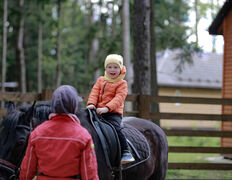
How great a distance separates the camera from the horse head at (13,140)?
3.16 m

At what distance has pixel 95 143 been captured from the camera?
3832 millimetres

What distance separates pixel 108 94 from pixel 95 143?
0.67m

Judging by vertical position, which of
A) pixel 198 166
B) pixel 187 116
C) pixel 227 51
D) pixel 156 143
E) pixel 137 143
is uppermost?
pixel 227 51

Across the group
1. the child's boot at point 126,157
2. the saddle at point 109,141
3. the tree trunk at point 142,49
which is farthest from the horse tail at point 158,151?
the tree trunk at point 142,49

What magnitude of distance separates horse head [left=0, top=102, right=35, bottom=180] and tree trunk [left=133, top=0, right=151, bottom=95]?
5.63m

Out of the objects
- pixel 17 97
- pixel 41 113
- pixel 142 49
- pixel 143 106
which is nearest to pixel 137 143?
pixel 41 113

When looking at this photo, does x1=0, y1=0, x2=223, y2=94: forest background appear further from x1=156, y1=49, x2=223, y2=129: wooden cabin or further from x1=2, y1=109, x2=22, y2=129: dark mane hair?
x1=2, y1=109, x2=22, y2=129: dark mane hair

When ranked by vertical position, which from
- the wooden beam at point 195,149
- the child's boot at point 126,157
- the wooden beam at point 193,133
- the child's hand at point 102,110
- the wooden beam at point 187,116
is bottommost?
the wooden beam at point 195,149

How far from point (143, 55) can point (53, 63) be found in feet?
91.3

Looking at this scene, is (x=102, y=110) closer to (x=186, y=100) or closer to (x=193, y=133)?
(x=186, y=100)

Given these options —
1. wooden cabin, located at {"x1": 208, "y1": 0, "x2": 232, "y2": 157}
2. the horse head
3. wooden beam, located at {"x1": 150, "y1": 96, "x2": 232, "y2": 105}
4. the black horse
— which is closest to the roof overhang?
wooden cabin, located at {"x1": 208, "y1": 0, "x2": 232, "y2": 157}

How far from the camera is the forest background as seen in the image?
9109 mm

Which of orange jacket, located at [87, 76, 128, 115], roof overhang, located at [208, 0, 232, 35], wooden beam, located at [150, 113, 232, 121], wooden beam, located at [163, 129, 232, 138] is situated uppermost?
roof overhang, located at [208, 0, 232, 35]

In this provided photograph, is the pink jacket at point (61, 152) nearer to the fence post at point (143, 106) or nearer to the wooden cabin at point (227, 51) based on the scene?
the fence post at point (143, 106)
